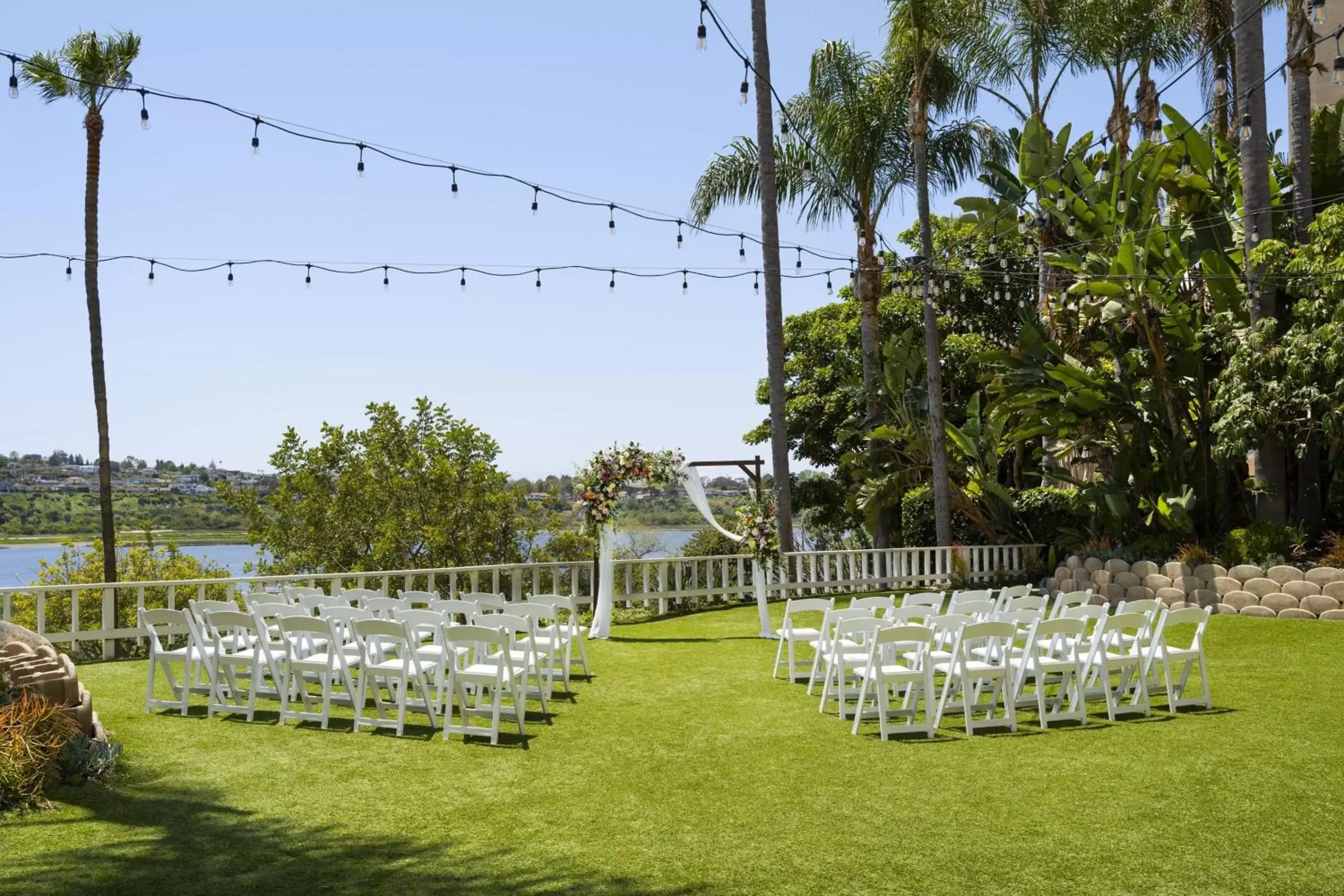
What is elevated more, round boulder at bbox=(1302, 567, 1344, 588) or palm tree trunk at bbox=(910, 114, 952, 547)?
palm tree trunk at bbox=(910, 114, 952, 547)

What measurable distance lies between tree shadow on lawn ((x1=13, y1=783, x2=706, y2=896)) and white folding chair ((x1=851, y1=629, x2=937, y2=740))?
326 cm

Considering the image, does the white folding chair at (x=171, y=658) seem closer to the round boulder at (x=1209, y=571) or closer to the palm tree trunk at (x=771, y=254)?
the palm tree trunk at (x=771, y=254)

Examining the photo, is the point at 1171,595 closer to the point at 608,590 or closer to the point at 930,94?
the point at 608,590

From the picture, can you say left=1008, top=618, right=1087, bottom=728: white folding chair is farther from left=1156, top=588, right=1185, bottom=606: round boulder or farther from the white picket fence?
left=1156, top=588, right=1185, bottom=606: round boulder

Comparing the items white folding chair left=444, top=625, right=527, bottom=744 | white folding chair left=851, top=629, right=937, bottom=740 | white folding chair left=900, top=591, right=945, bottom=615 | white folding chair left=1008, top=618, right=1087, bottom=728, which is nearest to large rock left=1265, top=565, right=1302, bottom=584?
white folding chair left=900, top=591, right=945, bottom=615

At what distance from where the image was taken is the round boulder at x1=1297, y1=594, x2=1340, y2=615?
14602mm

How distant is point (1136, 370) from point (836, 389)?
846cm

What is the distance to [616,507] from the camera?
1438cm

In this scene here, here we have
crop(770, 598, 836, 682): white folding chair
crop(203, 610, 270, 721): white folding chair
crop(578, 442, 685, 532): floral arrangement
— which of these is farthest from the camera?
crop(578, 442, 685, 532): floral arrangement

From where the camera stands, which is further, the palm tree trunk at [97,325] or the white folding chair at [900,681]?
the palm tree trunk at [97,325]

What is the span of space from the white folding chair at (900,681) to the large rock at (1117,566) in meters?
9.44

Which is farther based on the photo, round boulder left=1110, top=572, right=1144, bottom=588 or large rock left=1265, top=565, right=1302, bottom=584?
round boulder left=1110, top=572, right=1144, bottom=588

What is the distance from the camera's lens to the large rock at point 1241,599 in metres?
15.4

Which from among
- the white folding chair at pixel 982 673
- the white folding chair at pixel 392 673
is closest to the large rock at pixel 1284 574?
the white folding chair at pixel 982 673
